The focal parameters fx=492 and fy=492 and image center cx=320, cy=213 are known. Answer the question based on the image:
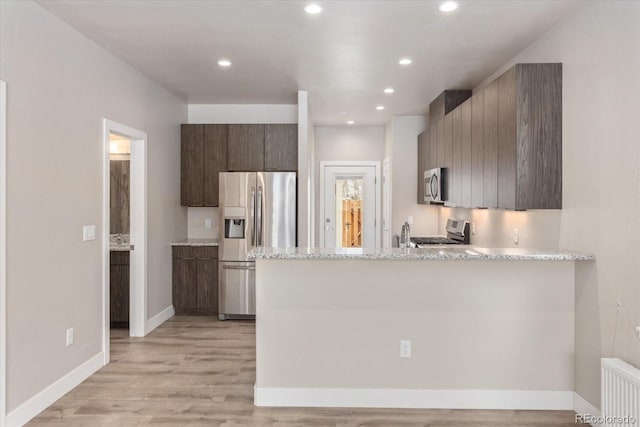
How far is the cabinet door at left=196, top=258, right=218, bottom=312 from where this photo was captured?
232 inches

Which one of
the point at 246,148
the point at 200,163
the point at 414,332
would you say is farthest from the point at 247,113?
the point at 414,332

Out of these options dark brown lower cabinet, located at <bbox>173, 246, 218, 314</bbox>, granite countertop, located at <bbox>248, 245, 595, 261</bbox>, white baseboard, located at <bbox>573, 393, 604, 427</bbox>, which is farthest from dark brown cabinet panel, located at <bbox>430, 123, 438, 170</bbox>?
white baseboard, located at <bbox>573, 393, 604, 427</bbox>

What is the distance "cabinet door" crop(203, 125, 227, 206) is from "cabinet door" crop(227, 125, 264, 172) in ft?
0.28

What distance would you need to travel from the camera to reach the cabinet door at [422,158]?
6254mm

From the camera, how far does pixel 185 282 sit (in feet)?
19.4

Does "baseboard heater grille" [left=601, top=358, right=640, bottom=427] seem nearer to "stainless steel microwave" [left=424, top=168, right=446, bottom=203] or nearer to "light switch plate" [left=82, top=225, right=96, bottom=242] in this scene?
"stainless steel microwave" [left=424, top=168, right=446, bottom=203]

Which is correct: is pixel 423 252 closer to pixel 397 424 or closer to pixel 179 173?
pixel 397 424

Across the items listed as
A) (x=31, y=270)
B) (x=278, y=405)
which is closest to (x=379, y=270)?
(x=278, y=405)

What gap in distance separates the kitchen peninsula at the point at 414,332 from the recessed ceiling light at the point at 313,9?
5.16 ft

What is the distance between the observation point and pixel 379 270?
321 centimetres

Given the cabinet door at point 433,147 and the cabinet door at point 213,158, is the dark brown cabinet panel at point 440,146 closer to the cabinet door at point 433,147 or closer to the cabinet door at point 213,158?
the cabinet door at point 433,147

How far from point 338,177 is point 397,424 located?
5.53 meters

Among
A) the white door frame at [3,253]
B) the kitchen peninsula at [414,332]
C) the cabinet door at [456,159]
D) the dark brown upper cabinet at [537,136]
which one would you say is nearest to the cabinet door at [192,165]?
the cabinet door at [456,159]

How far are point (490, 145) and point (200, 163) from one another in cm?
364
